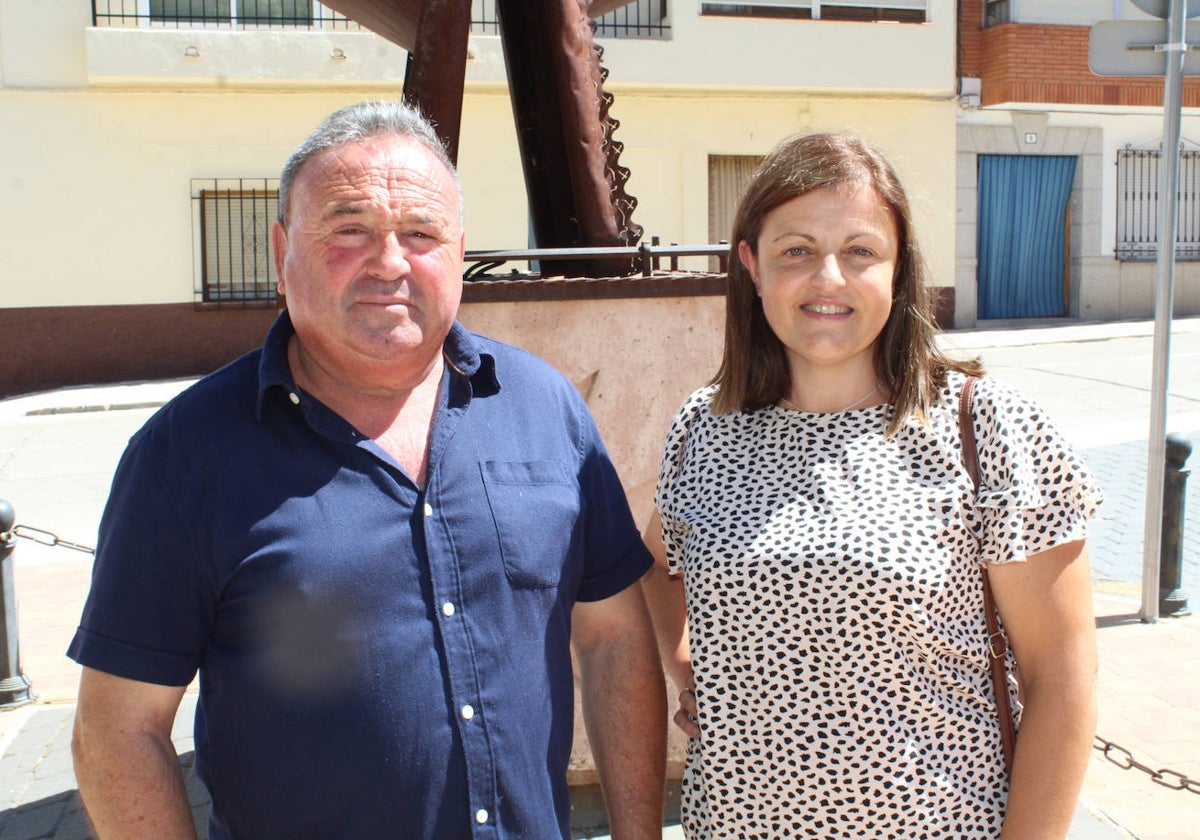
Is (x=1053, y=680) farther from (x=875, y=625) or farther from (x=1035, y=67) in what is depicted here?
(x=1035, y=67)

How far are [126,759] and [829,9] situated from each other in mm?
19045

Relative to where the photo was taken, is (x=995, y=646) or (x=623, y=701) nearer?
(x=995, y=646)

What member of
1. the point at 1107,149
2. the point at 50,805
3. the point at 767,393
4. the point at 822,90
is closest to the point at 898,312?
the point at 767,393

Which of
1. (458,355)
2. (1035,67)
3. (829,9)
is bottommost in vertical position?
(458,355)

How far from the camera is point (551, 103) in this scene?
12.6ft

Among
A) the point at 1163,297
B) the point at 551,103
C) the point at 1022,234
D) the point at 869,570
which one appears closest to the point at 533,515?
the point at 869,570

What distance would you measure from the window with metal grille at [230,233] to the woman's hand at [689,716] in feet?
49.5

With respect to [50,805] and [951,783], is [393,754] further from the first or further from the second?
[50,805]

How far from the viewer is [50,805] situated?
4141 millimetres

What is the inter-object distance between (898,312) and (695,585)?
597 millimetres

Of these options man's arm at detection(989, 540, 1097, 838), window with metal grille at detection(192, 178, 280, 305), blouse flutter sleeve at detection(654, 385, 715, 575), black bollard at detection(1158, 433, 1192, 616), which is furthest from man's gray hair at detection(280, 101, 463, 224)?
window with metal grille at detection(192, 178, 280, 305)

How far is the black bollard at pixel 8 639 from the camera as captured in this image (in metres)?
5.09

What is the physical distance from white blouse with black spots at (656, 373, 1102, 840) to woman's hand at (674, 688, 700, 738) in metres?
0.06

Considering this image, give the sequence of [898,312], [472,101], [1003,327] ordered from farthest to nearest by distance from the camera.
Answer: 1. [1003,327]
2. [472,101]
3. [898,312]
